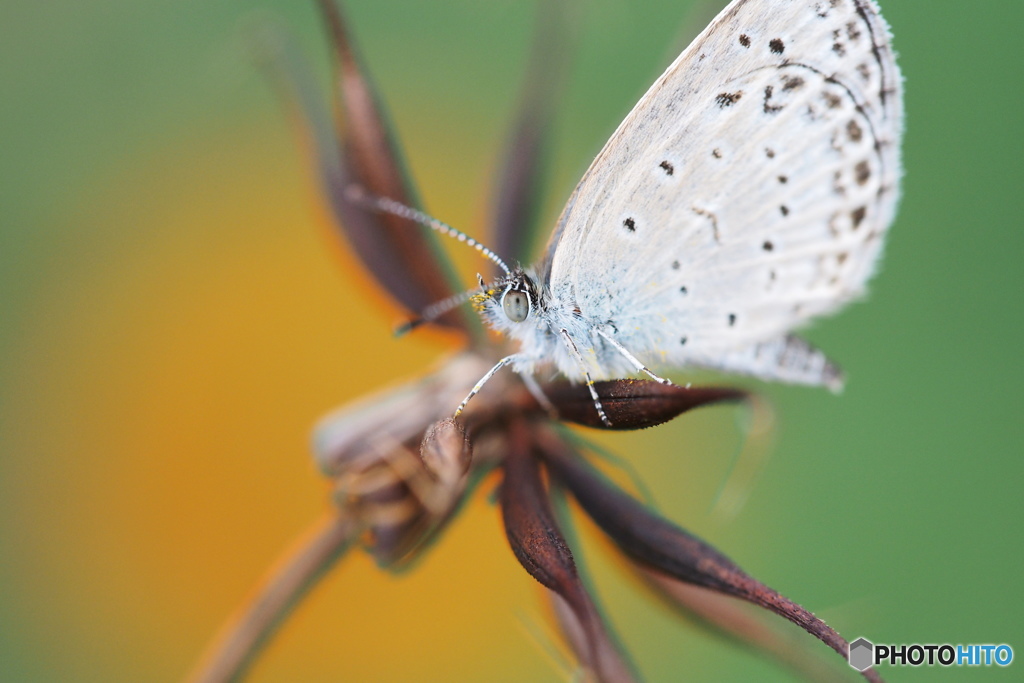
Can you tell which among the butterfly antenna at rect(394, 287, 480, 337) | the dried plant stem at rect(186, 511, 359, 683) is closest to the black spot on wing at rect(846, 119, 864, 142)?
the butterfly antenna at rect(394, 287, 480, 337)

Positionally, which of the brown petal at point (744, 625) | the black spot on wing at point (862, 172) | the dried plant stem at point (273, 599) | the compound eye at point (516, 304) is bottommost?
the dried plant stem at point (273, 599)

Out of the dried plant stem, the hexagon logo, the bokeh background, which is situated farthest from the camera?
the bokeh background

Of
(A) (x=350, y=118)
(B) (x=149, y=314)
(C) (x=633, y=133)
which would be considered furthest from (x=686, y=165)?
(B) (x=149, y=314)

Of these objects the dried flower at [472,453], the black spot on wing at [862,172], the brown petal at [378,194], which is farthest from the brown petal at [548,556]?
the black spot on wing at [862,172]

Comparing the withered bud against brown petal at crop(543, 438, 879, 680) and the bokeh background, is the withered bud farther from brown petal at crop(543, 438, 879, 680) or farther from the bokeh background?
the bokeh background

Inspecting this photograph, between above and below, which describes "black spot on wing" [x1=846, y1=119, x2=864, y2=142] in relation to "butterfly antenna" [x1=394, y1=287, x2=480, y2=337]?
above

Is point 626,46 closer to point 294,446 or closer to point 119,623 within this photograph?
point 294,446

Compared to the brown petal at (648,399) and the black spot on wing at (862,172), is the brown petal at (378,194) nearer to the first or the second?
the brown petal at (648,399)
